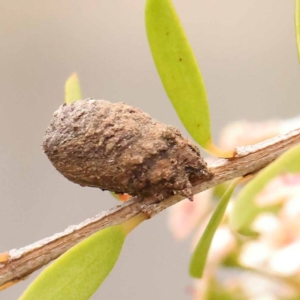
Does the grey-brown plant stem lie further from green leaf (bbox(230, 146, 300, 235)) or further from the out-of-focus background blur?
the out-of-focus background blur

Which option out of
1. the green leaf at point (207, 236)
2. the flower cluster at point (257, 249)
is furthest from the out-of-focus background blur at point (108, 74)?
the green leaf at point (207, 236)

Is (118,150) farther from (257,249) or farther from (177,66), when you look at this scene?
(257,249)

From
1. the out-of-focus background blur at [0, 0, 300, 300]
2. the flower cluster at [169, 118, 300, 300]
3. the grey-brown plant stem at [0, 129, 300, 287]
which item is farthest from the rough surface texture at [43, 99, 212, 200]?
the out-of-focus background blur at [0, 0, 300, 300]

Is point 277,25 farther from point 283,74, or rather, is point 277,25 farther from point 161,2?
point 161,2

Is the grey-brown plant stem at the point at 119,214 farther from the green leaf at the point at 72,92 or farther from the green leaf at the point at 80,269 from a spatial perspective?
the green leaf at the point at 72,92

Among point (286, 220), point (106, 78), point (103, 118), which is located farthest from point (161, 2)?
point (106, 78)
